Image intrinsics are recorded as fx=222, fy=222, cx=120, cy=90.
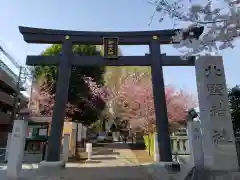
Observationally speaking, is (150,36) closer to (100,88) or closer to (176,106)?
(176,106)

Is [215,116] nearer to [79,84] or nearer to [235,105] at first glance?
[235,105]

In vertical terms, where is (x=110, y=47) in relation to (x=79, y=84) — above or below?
below

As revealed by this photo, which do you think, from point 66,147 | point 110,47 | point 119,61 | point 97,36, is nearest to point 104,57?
point 110,47

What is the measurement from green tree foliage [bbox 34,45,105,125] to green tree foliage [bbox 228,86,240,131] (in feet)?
42.6

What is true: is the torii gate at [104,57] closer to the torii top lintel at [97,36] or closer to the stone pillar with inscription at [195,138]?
the torii top lintel at [97,36]

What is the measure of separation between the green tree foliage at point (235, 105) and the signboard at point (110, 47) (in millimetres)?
6725

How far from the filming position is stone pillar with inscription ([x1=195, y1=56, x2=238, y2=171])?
15.9 feet

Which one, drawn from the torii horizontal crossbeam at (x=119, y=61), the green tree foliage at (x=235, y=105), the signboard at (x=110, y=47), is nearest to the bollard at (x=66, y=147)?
the torii horizontal crossbeam at (x=119, y=61)

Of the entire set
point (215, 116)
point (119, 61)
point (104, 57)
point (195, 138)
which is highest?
point (104, 57)

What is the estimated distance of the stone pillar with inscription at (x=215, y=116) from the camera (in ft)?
15.9

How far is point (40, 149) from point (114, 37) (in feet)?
23.9

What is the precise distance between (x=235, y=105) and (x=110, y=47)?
7.18 meters

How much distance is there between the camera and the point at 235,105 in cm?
1161

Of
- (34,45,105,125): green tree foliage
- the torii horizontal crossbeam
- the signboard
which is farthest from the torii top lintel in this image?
(34,45,105,125): green tree foliage
